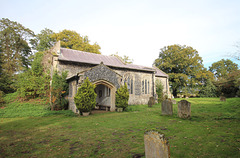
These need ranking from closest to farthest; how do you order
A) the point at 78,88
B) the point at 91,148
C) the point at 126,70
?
the point at 91,148 < the point at 78,88 < the point at 126,70

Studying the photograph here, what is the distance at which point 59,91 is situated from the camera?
41.0 feet

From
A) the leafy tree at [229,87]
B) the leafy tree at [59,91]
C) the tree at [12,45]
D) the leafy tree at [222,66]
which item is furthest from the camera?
the leafy tree at [222,66]

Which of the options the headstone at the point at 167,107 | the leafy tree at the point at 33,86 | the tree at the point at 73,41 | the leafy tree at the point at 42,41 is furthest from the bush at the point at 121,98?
the leafy tree at the point at 42,41

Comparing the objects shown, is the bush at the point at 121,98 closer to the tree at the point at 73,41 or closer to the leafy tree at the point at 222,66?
the tree at the point at 73,41

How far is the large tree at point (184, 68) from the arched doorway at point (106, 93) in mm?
21787

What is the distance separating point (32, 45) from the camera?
2656 cm

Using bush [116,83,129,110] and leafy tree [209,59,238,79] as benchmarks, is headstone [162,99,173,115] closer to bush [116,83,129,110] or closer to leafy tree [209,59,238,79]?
bush [116,83,129,110]

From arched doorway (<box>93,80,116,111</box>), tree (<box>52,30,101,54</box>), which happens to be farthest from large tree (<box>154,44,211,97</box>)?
arched doorway (<box>93,80,116,111</box>)

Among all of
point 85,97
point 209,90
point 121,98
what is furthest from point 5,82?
point 209,90

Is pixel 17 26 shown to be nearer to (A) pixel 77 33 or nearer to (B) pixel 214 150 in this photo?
(A) pixel 77 33

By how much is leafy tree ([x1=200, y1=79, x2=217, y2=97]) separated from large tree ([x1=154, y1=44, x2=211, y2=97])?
1.49 meters

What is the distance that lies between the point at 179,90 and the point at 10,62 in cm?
3458

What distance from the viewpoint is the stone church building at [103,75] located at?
11.1 meters

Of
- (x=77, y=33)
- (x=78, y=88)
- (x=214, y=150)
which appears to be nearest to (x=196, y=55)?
(x=77, y=33)
